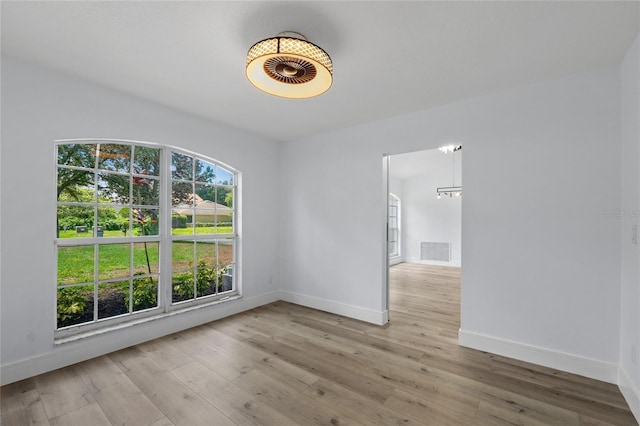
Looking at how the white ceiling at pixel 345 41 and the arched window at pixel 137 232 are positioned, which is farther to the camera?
the arched window at pixel 137 232

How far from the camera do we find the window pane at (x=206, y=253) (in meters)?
3.76

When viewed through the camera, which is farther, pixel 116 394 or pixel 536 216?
pixel 536 216

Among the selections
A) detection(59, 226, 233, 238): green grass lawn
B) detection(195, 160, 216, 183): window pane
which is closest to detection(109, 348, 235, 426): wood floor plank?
detection(59, 226, 233, 238): green grass lawn

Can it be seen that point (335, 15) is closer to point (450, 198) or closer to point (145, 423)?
point (145, 423)

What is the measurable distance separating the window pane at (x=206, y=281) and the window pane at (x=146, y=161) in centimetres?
140

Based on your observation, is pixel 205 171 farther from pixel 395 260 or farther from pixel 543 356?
pixel 395 260

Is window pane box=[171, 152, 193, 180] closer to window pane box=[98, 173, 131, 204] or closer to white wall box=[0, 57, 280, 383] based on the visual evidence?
white wall box=[0, 57, 280, 383]

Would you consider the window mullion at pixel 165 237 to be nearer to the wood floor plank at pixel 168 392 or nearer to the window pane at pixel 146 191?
the window pane at pixel 146 191

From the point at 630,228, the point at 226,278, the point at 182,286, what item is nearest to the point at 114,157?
the point at 182,286

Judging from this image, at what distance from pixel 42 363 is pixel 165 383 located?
1.16 metres

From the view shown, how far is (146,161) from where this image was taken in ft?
10.7

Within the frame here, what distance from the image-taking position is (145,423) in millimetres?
1839

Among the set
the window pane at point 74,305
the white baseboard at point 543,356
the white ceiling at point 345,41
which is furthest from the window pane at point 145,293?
the white baseboard at point 543,356

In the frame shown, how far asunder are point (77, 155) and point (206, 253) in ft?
5.82
